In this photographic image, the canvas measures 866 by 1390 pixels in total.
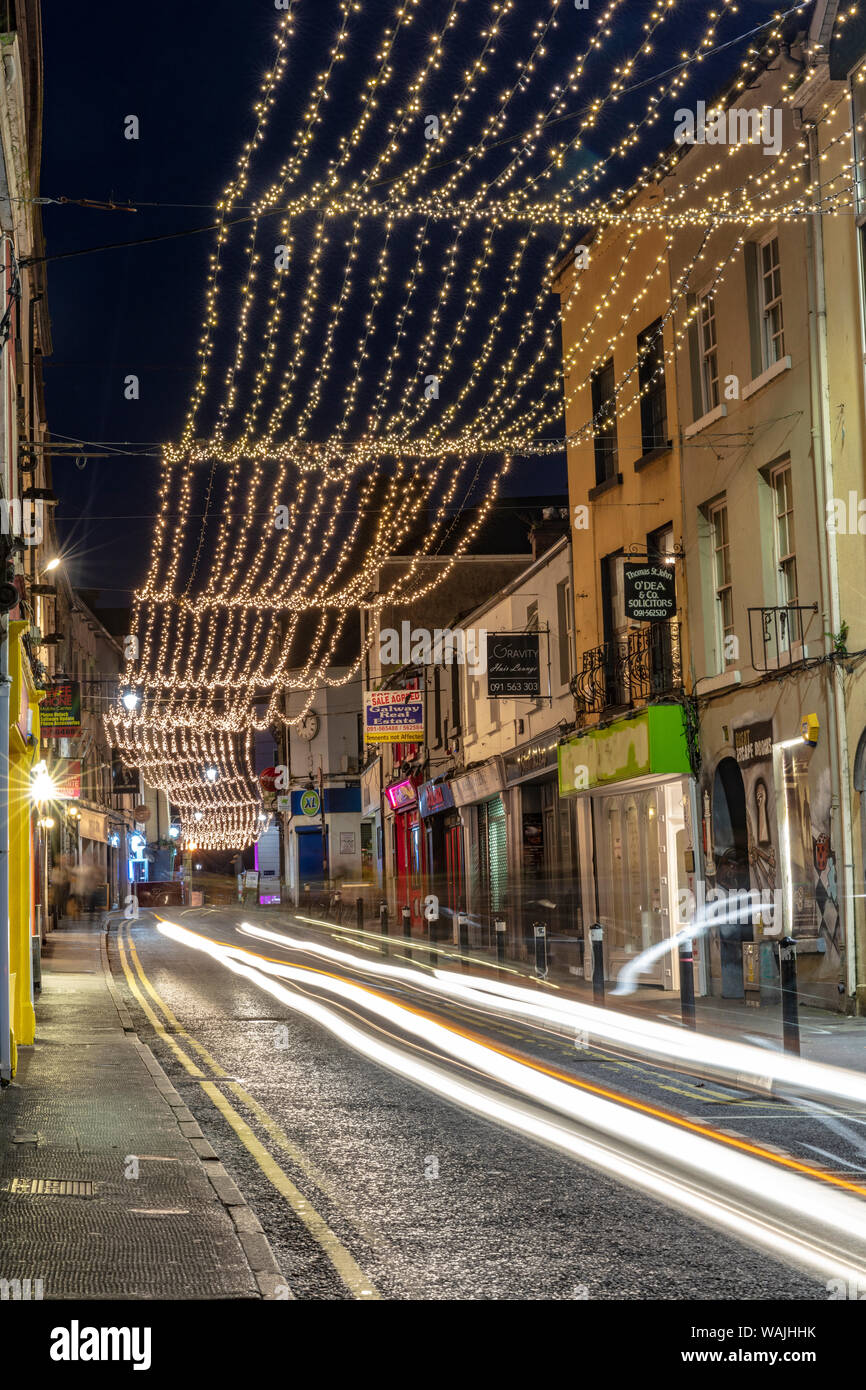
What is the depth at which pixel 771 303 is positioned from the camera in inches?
739

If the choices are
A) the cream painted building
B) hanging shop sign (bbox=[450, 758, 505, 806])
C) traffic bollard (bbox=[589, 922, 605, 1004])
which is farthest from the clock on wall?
traffic bollard (bbox=[589, 922, 605, 1004])

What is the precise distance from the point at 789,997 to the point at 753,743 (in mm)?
6868

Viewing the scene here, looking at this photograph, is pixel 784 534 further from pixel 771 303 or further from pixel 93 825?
pixel 93 825

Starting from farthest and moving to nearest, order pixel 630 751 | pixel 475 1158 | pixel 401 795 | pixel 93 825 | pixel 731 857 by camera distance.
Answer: pixel 93 825 → pixel 401 795 → pixel 630 751 → pixel 731 857 → pixel 475 1158

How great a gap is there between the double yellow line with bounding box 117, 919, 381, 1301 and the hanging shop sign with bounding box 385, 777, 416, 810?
27.3m

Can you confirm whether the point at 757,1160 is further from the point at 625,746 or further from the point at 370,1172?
the point at 625,746

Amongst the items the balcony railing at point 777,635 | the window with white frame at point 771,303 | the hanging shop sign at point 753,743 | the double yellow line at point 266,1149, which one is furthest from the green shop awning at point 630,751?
the double yellow line at point 266,1149

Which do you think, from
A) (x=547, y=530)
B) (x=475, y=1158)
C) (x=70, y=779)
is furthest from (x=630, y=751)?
(x=70, y=779)

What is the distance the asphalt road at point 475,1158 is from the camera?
6.32 meters

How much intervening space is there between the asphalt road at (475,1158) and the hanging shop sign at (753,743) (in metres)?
5.00

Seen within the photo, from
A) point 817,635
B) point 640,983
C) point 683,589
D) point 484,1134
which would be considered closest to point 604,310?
point 683,589

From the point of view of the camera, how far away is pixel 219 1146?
9773 mm

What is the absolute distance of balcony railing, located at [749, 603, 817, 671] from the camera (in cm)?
1759

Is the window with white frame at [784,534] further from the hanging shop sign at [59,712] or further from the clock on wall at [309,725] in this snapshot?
the clock on wall at [309,725]
